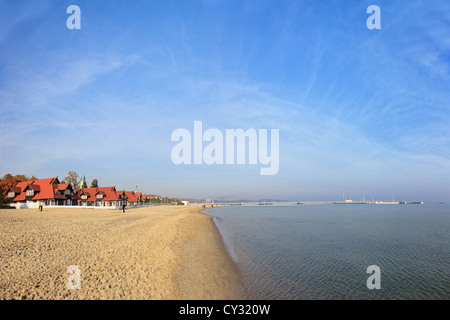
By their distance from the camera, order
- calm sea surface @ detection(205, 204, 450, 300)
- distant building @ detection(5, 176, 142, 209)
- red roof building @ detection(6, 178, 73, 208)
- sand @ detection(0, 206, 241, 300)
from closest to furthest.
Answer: sand @ detection(0, 206, 241, 300) → calm sea surface @ detection(205, 204, 450, 300) → distant building @ detection(5, 176, 142, 209) → red roof building @ detection(6, 178, 73, 208)

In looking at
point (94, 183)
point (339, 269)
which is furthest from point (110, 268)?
point (94, 183)

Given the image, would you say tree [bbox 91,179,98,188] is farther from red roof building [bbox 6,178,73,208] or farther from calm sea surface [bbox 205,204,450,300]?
calm sea surface [bbox 205,204,450,300]

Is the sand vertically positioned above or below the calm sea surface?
above

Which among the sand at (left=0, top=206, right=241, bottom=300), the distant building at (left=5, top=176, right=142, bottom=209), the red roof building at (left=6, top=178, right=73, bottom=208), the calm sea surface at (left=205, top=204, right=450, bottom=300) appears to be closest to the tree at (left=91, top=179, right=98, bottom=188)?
the distant building at (left=5, top=176, right=142, bottom=209)

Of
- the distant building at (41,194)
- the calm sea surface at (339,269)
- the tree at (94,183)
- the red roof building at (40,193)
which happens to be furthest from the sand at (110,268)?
the tree at (94,183)

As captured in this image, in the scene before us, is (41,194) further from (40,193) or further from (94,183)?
(94,183)

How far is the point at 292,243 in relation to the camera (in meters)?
26.0

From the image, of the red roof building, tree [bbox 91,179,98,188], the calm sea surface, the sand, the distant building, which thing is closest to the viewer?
the sand

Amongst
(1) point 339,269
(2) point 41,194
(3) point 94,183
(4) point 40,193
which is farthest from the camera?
(3) point 94,183

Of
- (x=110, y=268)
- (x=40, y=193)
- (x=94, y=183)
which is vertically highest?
(x=94, y=183)

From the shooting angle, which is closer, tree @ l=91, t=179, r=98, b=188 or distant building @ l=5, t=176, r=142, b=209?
distant building @ l=5, t=176, r=142, b=209

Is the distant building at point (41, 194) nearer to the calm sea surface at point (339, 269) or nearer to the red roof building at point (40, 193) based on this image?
the red roof building at point (40, 193)
